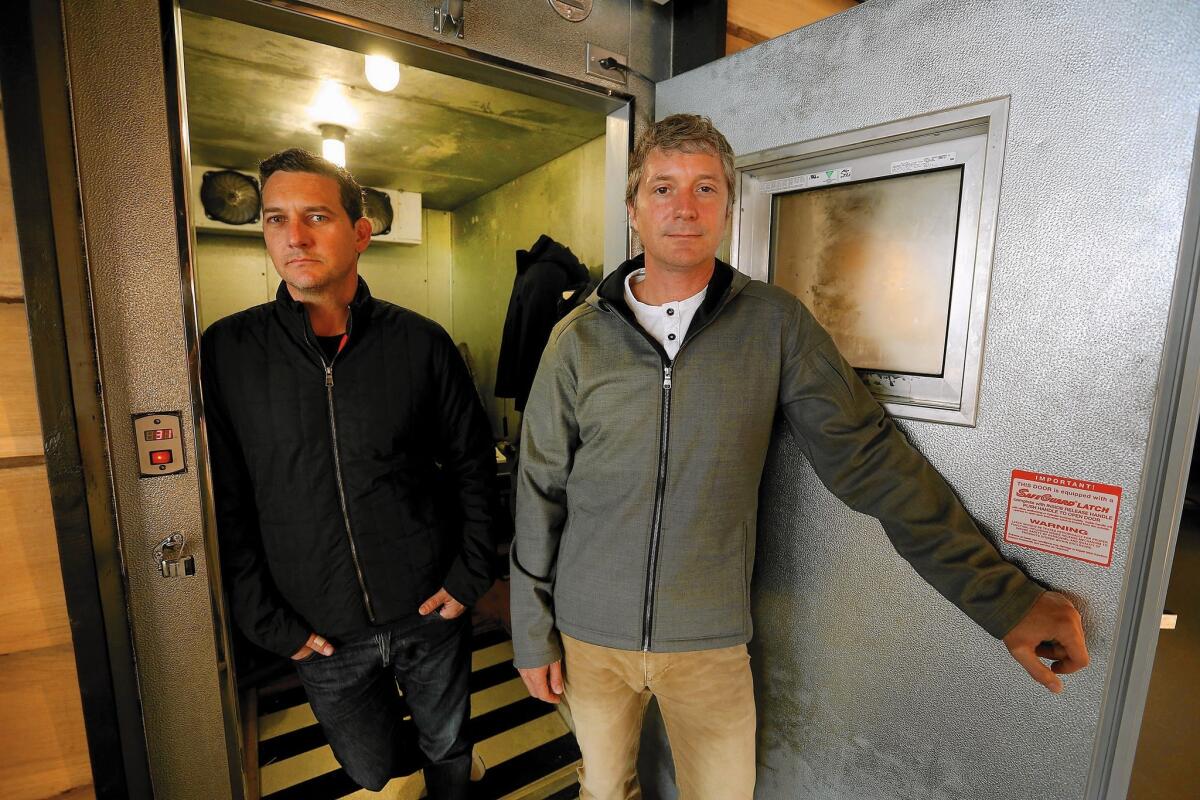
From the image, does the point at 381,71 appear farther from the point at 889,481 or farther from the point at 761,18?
the point at 889,481

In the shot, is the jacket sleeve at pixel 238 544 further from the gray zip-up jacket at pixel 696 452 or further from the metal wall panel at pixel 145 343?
the gray zip-up jacket at pixel 696 452

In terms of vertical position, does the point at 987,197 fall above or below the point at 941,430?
above

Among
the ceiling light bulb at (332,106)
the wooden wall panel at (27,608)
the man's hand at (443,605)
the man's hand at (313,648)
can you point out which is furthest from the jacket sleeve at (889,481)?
the ceiling light bulb at (332,106)

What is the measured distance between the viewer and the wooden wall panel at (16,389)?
984 mm

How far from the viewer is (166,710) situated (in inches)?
44.9

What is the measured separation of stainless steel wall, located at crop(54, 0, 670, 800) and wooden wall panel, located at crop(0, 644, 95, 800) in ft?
0.49

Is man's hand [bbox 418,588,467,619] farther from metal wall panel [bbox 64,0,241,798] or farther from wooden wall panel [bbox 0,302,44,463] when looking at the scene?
wooden wall panel [bbox 0,302,44,463]

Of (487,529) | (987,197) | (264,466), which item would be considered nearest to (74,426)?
(264,466)

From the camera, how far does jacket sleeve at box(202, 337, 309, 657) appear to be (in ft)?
4.00

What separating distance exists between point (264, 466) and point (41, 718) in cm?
63

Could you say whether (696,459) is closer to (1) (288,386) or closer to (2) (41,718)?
(1) (288,386)

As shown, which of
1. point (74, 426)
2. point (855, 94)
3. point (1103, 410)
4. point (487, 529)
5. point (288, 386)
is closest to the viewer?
point (1103, 410)

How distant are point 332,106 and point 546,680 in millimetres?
2548

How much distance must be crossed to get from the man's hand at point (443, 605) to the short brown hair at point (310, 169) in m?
0.96
